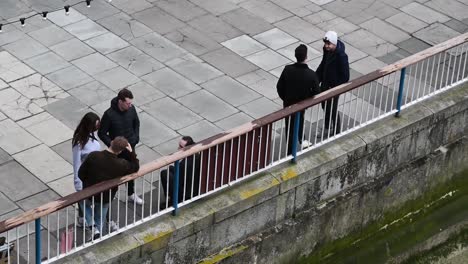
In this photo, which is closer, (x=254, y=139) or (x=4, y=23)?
(x=254, y=139)

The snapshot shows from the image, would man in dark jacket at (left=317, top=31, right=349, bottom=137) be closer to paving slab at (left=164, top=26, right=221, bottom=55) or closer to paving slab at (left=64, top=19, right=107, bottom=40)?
paving slab at (left=164, top=26, right=221, bottom=55)

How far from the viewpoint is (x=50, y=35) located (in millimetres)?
15656

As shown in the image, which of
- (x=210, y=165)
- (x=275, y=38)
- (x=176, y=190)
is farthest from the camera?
(x=275, y=38)

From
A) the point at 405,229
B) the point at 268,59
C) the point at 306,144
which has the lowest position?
the point at 405,229

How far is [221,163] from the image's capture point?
1171cm

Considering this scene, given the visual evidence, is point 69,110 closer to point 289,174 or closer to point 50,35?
point 50,35

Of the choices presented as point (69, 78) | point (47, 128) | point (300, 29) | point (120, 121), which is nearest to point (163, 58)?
point (69, 78)

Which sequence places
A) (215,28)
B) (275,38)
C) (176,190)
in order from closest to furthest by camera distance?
(176,190)
(275,38)
(215,28)

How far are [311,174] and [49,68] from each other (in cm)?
425

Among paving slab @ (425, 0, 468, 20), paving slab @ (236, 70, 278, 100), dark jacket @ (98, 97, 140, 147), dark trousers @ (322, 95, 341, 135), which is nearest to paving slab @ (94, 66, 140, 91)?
paving slab @ (236, 70, 278, 100)

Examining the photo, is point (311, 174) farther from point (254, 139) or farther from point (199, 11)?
point (199, 11)

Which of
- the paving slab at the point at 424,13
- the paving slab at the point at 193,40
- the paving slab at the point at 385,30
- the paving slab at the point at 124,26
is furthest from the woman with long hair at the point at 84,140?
the paving slab at the point at 424,13

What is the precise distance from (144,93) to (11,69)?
5.89 ft

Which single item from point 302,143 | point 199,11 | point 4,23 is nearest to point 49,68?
point 4,23
